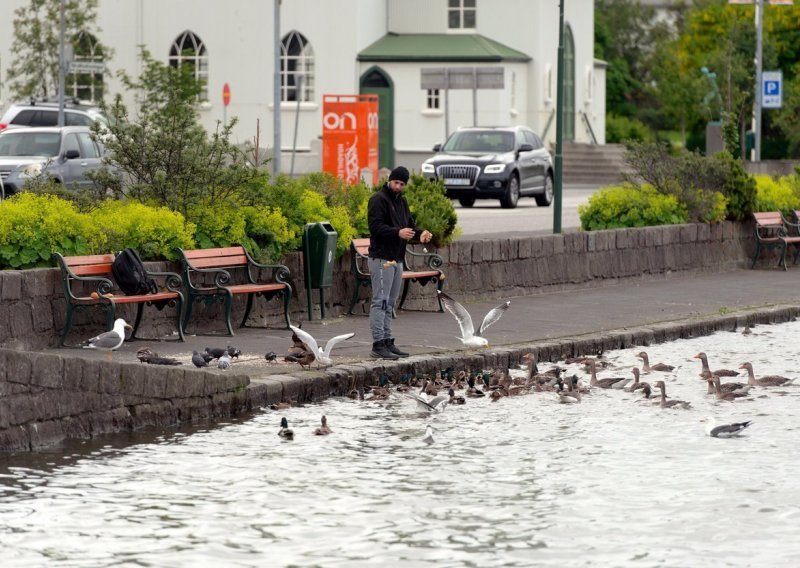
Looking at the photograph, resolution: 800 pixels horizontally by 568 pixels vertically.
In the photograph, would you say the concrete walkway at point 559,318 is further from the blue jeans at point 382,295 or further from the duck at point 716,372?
the duck at point 716,372

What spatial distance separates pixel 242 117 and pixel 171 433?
143 feet

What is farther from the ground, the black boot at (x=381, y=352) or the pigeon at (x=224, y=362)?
the pigeon at (x=224, y=362)

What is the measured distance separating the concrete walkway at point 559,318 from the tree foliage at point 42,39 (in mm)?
32988

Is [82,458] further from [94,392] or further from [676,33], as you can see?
[676,33]

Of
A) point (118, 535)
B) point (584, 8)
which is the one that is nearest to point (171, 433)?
point (118, 535)

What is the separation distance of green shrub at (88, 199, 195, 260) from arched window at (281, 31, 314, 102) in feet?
125

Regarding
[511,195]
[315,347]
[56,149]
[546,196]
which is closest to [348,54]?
[546,196]

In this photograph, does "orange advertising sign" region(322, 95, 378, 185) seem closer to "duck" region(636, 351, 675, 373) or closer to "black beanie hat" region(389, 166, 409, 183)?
"black beanie hat" region(389, 166, 409, 183)

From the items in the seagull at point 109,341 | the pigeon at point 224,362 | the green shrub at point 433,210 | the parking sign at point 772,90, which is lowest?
the pigeon at point 224,362

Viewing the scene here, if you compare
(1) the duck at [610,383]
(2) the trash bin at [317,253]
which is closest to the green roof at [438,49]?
(2) the trash bin at [317,253]

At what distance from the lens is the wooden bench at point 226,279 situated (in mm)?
16406

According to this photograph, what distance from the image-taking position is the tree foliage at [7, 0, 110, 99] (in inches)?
2128

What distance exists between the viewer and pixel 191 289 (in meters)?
16.3

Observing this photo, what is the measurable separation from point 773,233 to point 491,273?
7.98m
